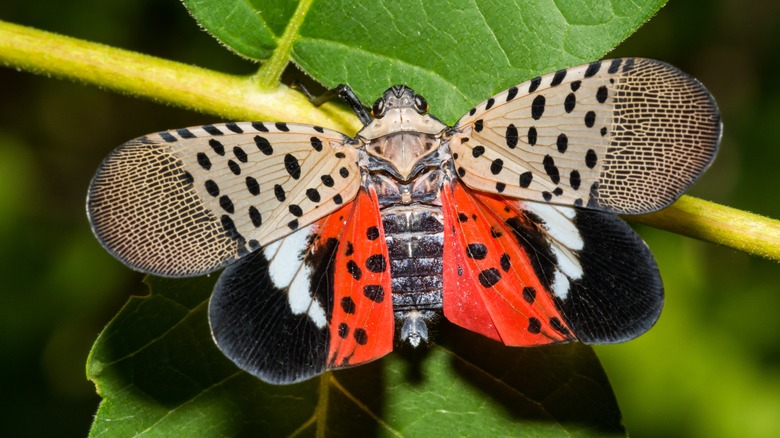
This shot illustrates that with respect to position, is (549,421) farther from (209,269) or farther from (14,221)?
(14,221)

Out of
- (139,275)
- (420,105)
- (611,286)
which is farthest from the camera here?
(139,275)

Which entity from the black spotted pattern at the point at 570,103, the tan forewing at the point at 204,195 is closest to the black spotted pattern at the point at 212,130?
the tan forewing at the point at 204,195

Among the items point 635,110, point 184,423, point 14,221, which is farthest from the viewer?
point 14,221

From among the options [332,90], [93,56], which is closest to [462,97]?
[332,90]

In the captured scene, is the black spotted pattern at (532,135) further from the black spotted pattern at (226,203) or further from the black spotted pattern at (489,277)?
the black spotted pattern at (226,203)

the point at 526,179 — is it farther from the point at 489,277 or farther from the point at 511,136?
the point at 489,277

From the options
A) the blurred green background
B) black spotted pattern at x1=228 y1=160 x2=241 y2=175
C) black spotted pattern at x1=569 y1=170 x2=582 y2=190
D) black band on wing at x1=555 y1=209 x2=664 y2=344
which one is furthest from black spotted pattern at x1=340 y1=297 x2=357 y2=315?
the blurred green background

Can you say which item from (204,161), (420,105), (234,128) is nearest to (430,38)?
(420,105)
